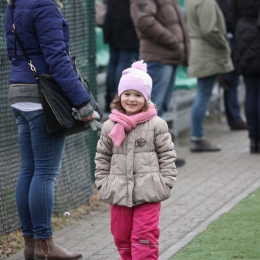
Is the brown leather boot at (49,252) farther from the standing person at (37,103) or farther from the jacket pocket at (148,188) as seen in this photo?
the jacket pocket at (148,188)

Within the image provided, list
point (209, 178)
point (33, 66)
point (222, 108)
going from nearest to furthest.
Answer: point (33, 66) → point (209, 178) → point (222, 108)

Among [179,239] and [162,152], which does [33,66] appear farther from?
[179,239]

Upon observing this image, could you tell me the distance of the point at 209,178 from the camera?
27.0 ft

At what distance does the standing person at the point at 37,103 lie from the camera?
4918 mm

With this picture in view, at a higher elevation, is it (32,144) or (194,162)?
(32,144)

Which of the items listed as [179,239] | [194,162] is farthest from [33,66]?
[194,162]

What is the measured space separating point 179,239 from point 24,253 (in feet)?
3.94

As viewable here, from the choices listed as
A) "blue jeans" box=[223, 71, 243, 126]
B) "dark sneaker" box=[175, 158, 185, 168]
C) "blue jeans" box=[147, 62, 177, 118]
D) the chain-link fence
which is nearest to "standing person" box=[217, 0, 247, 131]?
"blue jeans" box=[223, 71, 243, 126]

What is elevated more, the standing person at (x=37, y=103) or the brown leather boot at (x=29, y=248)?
the standing person at (x=37, y=103)

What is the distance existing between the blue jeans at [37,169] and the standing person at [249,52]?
13.8 ft

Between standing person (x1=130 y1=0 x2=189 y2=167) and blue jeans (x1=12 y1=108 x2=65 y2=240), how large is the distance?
3285 millimetres

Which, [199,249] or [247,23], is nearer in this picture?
[199,249]

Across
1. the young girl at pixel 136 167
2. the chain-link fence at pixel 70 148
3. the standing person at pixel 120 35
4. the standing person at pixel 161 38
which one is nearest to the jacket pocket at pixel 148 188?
the young girl at pixel 136 167

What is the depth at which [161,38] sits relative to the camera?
8258 mm
